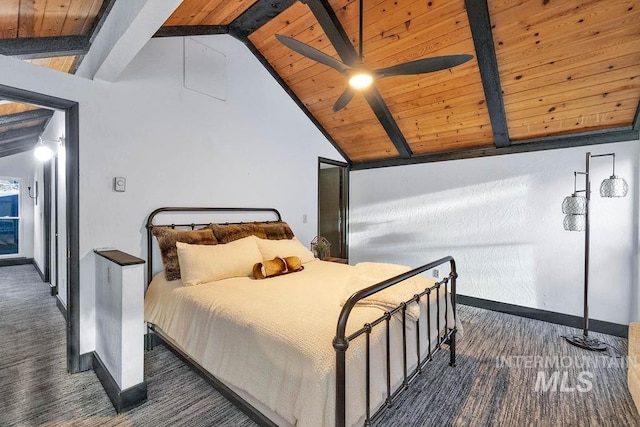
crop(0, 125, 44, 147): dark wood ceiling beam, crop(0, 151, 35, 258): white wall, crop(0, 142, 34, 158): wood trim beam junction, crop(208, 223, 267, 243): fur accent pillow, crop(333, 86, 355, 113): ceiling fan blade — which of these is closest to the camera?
crop(333, 86, 355, 113): ceiling fan blade

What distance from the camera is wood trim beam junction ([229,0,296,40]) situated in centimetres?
318

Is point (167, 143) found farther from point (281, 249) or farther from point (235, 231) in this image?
point (281, 249)

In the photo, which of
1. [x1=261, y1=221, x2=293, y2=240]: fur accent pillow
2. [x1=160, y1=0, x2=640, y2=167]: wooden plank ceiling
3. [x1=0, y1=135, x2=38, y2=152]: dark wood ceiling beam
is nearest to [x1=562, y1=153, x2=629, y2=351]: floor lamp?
[x1=160, y1=0, x2=640, y2=167]: wooden plank ceiling

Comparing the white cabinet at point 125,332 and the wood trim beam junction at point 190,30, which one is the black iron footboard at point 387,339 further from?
the wood trim beam junction at point 190,30

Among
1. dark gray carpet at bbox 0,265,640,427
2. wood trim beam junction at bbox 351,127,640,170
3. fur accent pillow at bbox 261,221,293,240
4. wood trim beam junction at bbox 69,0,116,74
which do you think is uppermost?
wood trim beam junction at bbox 69,0,116,74

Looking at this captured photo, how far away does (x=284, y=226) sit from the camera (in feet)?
12.6

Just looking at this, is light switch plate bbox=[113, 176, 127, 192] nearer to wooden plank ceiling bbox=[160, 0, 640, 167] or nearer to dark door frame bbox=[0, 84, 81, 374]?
dark door frame bbox=[0, 84, 81, 374]

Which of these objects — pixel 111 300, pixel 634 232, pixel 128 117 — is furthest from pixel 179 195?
pixel 634 232

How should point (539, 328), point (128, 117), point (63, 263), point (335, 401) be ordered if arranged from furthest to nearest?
point (63, 263) < point (539, 328) < point (128, 117) < point (335, 401)

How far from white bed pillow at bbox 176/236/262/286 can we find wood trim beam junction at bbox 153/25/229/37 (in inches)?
83.5

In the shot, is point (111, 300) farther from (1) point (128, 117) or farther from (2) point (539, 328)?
(2) point (539, 328)

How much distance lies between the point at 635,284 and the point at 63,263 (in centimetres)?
652

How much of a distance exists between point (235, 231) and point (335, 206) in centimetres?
293

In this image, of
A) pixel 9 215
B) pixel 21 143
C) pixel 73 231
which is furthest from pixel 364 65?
pixel 9 215
